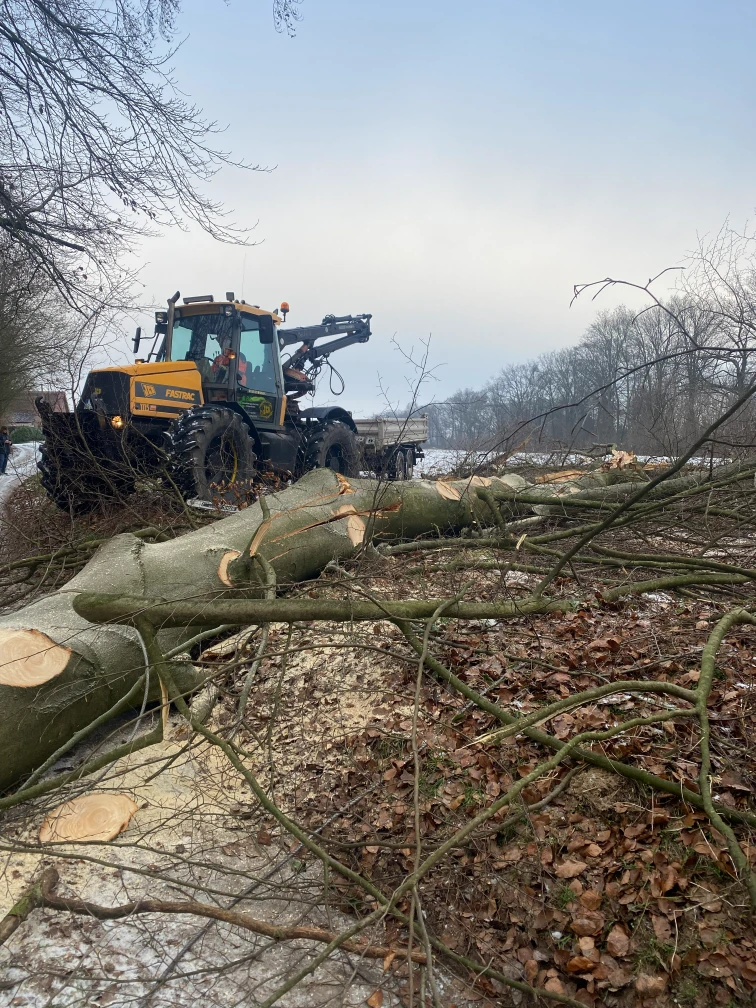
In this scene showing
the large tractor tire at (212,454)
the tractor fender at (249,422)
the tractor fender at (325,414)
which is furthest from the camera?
the tractor fender at (325,414)

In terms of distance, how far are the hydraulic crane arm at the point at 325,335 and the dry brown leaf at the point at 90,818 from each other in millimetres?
9931

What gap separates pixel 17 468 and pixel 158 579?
17.4 meters

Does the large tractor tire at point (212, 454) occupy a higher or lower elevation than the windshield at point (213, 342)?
lower

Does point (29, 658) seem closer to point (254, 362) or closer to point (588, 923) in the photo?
point (588, 923)

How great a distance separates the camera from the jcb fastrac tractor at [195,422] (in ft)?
23.7

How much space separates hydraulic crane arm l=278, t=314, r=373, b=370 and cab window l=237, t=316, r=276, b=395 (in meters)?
2.53

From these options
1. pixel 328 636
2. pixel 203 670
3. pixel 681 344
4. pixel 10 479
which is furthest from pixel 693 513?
pixel 10 479

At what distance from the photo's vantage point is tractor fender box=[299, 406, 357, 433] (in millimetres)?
10688

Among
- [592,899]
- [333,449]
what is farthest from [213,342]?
[592,899]

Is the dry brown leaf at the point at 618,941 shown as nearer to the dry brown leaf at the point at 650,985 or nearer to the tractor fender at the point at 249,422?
the dry brown leaf at the point at 650,985

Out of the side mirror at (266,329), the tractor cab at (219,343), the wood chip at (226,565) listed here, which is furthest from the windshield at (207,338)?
the wood chip at (226,565)

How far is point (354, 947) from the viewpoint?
7.95 feet

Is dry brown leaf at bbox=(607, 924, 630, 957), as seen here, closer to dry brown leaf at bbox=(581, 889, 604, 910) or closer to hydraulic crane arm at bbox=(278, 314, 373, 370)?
dry brown leaf at bbox=(581, 889, 604, 910)

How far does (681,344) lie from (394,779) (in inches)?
99.6
